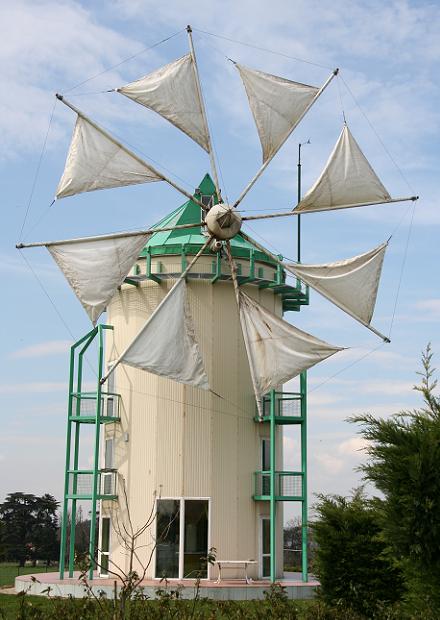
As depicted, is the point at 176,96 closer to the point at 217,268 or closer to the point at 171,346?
the point at 217,268

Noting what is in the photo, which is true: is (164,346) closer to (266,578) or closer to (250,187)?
(250,187)

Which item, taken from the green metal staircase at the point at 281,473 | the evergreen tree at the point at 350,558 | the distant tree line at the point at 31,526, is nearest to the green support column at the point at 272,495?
the green metal staircase at the point at 281,473

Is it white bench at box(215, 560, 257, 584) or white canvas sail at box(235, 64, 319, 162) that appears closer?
white canvas sail at box(235, 64, 319, 162)

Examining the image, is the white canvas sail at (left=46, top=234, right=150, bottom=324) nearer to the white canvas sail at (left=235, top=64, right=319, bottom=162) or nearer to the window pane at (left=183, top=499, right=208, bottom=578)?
the white canvas sail at (left=235, top=64, right=319, bottom=162)

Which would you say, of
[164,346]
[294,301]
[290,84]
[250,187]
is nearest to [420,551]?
[164,346]

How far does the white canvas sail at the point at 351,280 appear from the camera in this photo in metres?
24.1

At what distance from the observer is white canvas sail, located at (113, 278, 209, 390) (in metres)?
22.4

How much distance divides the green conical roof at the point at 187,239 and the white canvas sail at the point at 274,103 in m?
2.94

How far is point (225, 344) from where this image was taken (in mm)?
26906

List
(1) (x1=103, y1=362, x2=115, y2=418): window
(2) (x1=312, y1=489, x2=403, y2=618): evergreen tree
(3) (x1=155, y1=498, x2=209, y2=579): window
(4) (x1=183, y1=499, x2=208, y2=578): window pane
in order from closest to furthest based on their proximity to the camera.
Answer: (2) (x1=312, y1=489, x2=403, y2=618): evergreen tree
(3) (x1=155, y1=498, x2=209, y2=579): window
(4) (x1=183, y1=499, x2=208, y2=578): window pane
(1) (x1=103, y1=362, x2=115, y2=418): window

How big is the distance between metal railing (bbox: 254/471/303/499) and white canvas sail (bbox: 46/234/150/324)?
674cm

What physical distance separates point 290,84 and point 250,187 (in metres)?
2.87

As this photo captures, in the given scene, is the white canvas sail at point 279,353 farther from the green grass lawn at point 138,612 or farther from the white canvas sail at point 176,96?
the green grass lawn at point 138,612

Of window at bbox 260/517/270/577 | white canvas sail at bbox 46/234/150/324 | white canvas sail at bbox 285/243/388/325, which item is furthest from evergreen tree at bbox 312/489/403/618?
window at bbox 260/517/270/577
